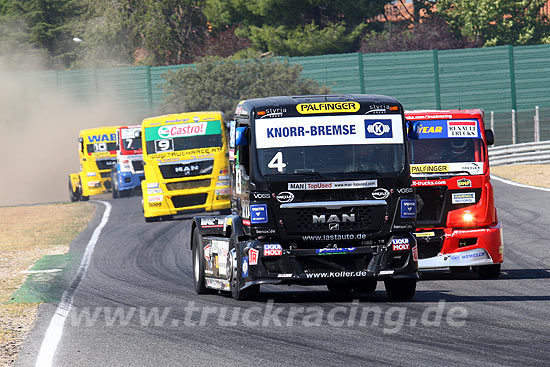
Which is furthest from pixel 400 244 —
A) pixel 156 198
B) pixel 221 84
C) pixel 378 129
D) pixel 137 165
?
pixel 221 84

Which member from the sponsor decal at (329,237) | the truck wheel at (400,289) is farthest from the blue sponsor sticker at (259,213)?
the truck wheel at (400,289)

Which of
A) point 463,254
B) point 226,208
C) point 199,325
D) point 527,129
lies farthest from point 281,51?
point 199,325

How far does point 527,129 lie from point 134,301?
3123cm

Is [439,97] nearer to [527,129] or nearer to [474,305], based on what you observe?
[527,129]

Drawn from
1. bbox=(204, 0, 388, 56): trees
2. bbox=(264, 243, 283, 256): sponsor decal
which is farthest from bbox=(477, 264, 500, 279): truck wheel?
bbox=(204, 0, 388, 56): trees

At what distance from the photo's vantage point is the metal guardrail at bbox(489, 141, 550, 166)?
1489 inches

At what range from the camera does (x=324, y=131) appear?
12039 mm

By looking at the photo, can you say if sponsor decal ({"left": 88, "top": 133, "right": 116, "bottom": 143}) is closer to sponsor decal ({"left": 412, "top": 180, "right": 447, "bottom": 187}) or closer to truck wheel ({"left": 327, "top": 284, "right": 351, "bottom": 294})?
sponsor decal ({"left": 412, "top": 180, "right": 447, "bottom": 187})

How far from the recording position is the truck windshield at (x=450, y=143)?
49.2ft

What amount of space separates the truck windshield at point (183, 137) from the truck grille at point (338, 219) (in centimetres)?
1406

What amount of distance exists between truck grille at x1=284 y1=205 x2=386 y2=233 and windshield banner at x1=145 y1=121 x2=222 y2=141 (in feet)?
46.1

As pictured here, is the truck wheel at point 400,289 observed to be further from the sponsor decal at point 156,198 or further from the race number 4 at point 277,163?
the sponsor decal at point 156,198

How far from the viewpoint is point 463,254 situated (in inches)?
579

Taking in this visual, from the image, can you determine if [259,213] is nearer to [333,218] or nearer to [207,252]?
[333,218]
